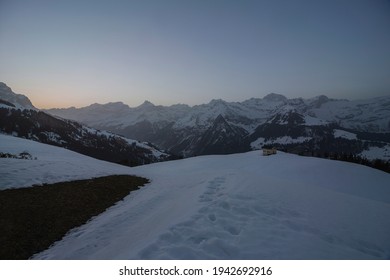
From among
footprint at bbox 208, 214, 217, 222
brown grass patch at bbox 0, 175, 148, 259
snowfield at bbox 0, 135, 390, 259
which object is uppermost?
footprint at bbox 208, 214, 217, 222

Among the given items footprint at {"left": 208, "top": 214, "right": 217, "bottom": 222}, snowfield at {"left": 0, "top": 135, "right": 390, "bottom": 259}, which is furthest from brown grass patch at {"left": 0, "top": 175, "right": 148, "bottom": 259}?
footprint at {"left": 208, "top": 214, "right": 217, "bottom": 222}

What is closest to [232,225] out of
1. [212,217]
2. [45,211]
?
[212,217]

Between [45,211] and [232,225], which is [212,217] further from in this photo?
[45,211]

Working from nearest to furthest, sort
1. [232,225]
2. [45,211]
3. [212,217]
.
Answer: [232,225]
[212,217]
[45,211]

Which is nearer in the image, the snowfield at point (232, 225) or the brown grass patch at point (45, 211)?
the snowfield at point (232, 225)

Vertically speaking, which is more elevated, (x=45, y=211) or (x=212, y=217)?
(x=212, y=217)

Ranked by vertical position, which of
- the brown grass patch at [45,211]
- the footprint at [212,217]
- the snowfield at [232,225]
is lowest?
the brown grass patch at [45,211]

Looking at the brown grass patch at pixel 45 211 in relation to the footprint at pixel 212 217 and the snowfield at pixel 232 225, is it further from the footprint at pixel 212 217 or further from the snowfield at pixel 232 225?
the footprint at pixel 212 217

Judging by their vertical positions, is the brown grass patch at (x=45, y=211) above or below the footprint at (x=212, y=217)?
below

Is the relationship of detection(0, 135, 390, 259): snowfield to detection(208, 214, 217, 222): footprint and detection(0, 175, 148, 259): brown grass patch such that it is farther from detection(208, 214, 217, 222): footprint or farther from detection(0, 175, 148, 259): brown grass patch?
detection(0, 175, 148, 259): brown grass patch

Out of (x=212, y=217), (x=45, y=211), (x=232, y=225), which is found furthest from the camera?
(x=45, y=211)

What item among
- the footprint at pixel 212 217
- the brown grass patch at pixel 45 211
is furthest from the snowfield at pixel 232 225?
the brown grass patch at pixel 45 211

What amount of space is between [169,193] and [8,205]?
37.6ft

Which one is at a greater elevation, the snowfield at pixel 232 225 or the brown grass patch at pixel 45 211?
the snowfield at pixel 232 225
